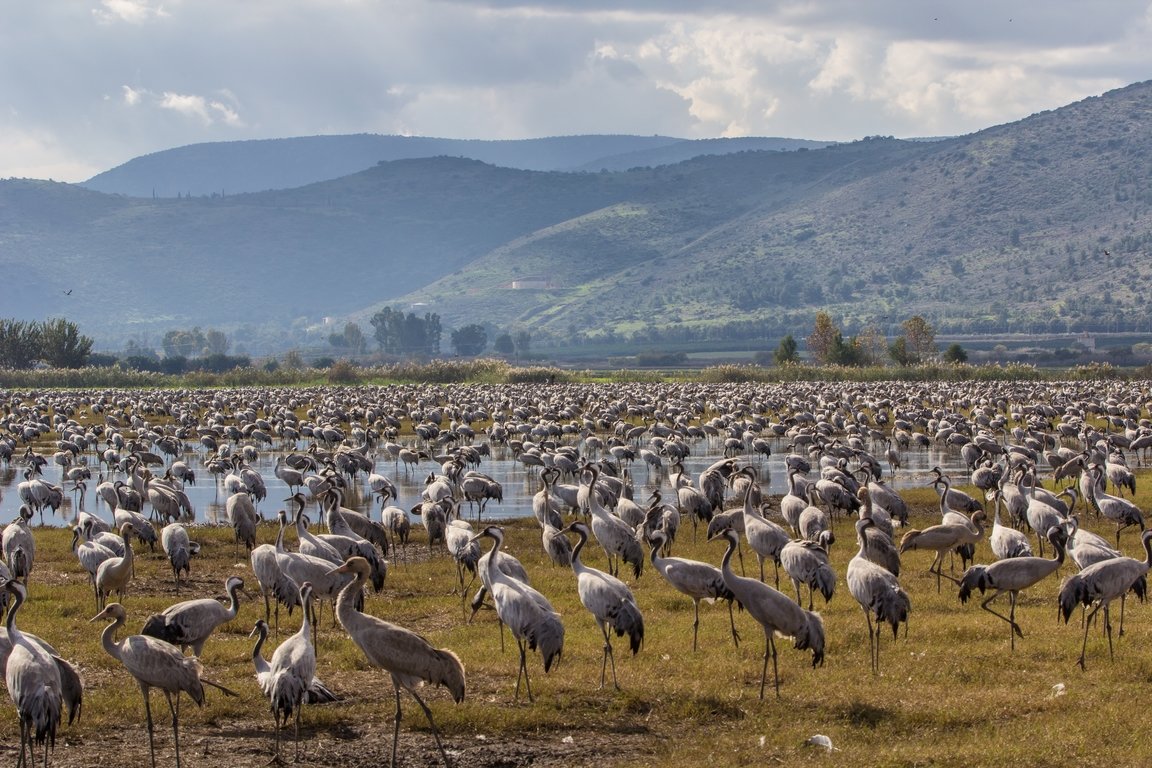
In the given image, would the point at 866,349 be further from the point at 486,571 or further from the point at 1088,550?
the point at 486,571

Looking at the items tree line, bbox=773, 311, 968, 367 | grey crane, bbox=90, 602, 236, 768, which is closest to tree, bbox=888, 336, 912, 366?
tree line, bbox=773, 311, 968, 367

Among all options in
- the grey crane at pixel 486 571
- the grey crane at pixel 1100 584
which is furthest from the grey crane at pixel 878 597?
the grey crane at pixel 486 571

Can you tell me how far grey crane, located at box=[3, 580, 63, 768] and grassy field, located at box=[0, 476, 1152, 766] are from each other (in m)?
1.03

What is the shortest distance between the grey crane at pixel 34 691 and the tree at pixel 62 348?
10333 centimetres

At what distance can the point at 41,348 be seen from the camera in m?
108

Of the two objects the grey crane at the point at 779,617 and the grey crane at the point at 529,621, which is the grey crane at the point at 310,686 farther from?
the grey crane at the point at 779,617

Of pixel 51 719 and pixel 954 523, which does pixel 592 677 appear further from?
pixel 954 523

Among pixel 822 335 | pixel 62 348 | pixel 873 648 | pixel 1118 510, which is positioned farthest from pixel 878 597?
→ pixel 822 335

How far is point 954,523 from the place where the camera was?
63.6 feet

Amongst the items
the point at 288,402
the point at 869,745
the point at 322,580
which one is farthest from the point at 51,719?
the point at 288,402

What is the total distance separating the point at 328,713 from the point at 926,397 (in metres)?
59.2

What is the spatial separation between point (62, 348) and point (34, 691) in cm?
10529

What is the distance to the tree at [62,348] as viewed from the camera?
355ft

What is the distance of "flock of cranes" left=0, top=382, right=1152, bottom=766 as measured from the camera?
11.7m
